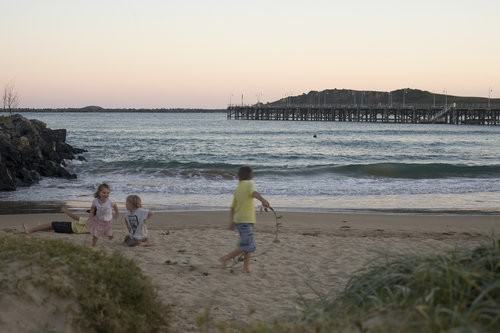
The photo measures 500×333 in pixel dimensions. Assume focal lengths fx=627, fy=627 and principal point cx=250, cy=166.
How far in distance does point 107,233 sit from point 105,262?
4.29m

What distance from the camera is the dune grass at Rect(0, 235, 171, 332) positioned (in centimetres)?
463

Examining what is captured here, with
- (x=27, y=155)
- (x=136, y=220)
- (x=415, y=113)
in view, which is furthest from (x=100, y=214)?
(x=415, y=113)

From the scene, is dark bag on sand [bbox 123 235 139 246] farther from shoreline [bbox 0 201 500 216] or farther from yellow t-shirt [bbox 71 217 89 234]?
shoreline [bbox 0 201 500 216]

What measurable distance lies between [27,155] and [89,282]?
67.8 feet

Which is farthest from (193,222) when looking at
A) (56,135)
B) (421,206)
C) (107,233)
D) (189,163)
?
(56,135)

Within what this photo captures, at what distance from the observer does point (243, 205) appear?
7.54 m

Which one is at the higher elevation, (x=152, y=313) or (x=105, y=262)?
(x=105, y=262)

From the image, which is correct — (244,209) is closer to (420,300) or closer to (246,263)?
(246,263)

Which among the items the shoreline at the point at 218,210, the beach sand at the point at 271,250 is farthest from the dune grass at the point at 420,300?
the shoreline at the point at 218,210

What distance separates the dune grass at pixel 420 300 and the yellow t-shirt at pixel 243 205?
3489 millimetres

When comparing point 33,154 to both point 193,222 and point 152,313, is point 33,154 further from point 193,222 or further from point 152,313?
point 152,313

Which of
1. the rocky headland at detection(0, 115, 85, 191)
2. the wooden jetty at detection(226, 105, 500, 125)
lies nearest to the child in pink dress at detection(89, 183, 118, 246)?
the rocky headland at detection(0, 115, 85, 191)

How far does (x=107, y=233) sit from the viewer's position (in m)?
9.20

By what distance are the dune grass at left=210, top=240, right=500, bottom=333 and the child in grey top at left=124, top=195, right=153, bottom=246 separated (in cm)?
538
